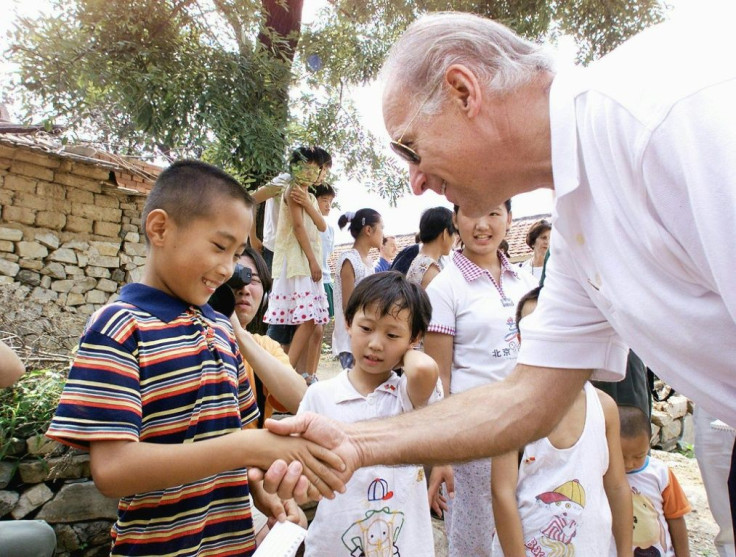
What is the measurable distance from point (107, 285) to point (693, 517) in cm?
780

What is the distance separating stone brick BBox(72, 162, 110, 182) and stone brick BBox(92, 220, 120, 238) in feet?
2.22

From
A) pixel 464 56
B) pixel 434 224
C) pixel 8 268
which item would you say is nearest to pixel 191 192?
pixel 464 56

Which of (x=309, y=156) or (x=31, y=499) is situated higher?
(x=309, y=156)

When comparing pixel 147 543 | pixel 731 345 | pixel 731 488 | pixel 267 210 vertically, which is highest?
pixel 267 210

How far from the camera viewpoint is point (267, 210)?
5.41m

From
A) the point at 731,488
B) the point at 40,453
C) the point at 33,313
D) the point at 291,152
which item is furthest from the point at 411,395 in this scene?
the point at 33,313

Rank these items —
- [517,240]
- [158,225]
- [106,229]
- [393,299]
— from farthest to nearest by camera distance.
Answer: [517,240], [106,229], [393,299], [158,225]

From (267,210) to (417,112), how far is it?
158 inches

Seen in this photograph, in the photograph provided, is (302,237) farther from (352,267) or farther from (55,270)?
(55,270)

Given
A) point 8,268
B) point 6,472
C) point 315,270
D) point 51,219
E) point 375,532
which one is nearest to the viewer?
point 375,532

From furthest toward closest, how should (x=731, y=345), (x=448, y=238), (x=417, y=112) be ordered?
(x=448, y=238)
(x=417, y=112)
(x=731, y=345)

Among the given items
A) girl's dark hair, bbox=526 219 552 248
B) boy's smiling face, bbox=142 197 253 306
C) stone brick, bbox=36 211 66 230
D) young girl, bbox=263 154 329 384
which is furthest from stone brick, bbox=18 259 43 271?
boy's smiling face, bbox=142 197 253 306

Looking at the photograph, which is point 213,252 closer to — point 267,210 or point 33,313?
point 267,210

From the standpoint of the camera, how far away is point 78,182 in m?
7.36
